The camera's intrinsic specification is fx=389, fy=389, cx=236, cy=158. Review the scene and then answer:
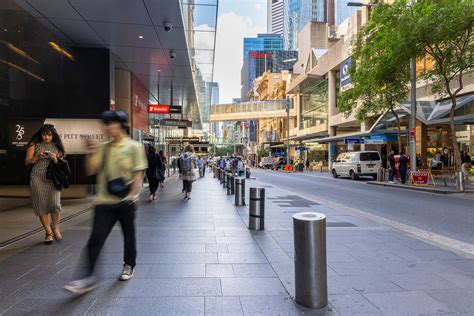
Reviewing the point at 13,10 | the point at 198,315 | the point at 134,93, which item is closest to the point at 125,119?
the point at 198,315

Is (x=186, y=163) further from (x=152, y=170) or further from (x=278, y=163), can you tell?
(x=278, y=163)

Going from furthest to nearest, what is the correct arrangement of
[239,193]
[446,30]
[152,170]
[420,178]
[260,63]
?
[260,63] < [420,178] < [446,30] < [152,170] < [239,193]

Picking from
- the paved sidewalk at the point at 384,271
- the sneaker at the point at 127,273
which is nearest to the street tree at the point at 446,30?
the paved sidewalk at the point at 384,271

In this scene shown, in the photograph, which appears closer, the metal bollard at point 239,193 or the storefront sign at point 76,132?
the metal bollard at point 239,193

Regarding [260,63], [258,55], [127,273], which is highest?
[258,55]

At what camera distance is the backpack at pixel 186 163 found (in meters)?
12.8

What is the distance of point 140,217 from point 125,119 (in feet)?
17.2

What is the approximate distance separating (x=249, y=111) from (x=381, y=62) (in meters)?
42.4

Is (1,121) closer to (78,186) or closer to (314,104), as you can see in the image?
(78,186)

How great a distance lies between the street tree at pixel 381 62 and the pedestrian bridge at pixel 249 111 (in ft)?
113

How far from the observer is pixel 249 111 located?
202ft

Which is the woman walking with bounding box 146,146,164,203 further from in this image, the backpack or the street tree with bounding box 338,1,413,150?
the street tree with bounding box 338,1,413,150

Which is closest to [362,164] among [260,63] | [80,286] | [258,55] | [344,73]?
[344,73]

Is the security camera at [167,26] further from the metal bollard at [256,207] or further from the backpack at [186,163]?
the metal bollard at [256,207]
